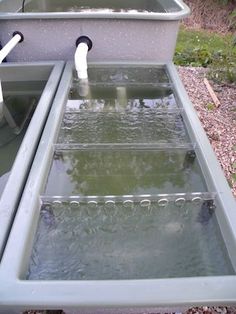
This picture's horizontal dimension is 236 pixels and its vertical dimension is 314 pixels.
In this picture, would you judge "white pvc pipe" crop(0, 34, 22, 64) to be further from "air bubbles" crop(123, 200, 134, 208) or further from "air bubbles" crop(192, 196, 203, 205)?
"air bubbles" crop(192, 196, 203, 205)

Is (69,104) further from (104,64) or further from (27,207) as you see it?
(27,207)

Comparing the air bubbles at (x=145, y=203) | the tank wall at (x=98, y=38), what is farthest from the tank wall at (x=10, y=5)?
the air bubbles at (x=145, y=203)

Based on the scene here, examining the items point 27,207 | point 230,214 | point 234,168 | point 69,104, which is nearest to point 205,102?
point 234,168

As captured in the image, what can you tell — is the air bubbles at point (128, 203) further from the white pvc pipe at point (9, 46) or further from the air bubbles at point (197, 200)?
the white pvc pipe at point (9, 46)

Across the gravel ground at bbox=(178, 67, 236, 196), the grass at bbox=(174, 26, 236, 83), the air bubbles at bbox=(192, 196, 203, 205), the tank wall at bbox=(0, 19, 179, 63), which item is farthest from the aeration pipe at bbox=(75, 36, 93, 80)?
the grass at bbox=(174, 26, 236, 83)

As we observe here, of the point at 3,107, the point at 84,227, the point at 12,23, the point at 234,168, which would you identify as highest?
the point at 12,23

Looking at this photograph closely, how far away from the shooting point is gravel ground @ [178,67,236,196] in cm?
307

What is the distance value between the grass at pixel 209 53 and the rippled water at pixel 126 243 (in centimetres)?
332

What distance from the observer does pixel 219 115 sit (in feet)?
12.2

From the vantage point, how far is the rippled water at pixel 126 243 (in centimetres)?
133

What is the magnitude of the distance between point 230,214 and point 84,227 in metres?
0.61

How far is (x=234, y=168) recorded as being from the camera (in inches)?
117

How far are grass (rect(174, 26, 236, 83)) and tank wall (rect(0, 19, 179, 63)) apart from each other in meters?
1.53

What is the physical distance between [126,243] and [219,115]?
262 cm
